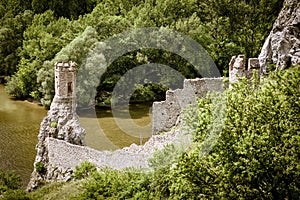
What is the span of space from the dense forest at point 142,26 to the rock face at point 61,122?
14.6 meters

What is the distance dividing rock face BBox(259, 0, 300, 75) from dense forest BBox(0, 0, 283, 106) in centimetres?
1834

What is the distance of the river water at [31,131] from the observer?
1009 inches

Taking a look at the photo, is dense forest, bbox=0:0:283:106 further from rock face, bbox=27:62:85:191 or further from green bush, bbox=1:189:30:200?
green bush, bbox=1:189:30:200

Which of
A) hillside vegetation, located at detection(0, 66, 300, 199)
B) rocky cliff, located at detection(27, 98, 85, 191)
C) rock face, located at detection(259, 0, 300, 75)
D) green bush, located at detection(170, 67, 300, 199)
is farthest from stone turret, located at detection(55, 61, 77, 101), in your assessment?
green bush, located at detection(170, 67, 300, 199)

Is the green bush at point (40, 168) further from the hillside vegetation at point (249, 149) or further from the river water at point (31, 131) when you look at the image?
the hillside vegetation at point (249, 149)

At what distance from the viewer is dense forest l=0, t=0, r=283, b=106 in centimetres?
3797

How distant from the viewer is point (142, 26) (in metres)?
39.2

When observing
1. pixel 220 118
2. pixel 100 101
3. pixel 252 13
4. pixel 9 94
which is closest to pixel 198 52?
pixel 252 13

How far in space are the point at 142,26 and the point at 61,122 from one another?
61.0 feet

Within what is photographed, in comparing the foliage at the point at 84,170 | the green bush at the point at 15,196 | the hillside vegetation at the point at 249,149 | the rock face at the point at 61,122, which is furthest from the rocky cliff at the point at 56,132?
the hillside vegetation at the point at 249,149

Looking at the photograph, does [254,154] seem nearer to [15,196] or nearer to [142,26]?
[15,196]

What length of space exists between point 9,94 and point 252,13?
2007 cm

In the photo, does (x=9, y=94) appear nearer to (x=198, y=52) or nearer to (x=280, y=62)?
(x=198, y=52)

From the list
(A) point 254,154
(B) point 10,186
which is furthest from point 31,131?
(A) point 254,154
